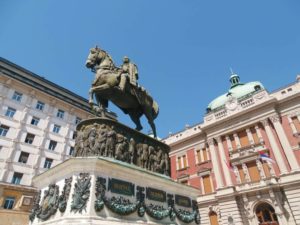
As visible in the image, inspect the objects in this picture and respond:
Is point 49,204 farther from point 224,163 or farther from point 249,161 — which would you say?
point 224,163

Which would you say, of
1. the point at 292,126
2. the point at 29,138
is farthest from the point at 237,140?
the point at 29,138

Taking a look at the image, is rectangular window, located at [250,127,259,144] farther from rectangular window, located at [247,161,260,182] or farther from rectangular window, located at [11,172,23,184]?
rectangular window, located at [11,172,23,184]

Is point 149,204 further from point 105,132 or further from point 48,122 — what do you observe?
point 48,122

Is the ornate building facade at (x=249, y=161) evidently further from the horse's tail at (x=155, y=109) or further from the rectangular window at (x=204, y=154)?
the horse's tail at (x=155, y=109)

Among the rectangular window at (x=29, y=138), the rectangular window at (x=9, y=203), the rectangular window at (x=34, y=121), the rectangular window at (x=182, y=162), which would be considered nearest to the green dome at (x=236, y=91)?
the rectangular window at (x=182, y=162)

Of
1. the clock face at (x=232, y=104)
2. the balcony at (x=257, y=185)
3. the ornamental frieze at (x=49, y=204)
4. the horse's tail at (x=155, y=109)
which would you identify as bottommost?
the ornamental frieze at (x=49, y=204)

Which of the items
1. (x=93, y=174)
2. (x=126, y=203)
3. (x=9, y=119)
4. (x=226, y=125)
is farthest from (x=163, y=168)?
(x=9, y=119)

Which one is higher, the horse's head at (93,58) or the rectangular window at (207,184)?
the rectangular window at (207,184)

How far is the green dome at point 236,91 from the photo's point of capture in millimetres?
32906

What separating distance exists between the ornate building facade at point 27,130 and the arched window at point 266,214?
2534 cm

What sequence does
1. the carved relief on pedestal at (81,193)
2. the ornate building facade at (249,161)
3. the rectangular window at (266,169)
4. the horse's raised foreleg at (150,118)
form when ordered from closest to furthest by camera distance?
1. the carved relief on pedestal at (81,193)
2. the horse's raised foreleg at (150,118)
3. the ornate building facade at (249,161)
4. the rectangular window at (266,169)

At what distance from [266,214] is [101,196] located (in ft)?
77.8

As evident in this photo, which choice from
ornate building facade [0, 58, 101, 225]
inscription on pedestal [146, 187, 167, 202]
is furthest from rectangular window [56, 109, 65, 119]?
inscription on pedestal [146, 187, 167, 202]

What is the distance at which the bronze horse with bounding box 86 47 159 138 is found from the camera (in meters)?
6.72
